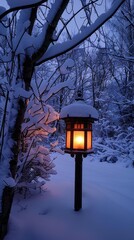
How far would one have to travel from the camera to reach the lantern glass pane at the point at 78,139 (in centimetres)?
268

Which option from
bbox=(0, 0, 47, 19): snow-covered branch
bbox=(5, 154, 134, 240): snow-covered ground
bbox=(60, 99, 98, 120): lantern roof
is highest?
bbox=(0, 0, 47, 19): snow-covered branch

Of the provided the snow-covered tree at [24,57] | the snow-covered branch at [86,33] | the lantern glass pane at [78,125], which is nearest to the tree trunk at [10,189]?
the snow-covered tree at [24,57]

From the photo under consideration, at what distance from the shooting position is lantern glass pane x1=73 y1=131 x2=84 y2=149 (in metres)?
2.68

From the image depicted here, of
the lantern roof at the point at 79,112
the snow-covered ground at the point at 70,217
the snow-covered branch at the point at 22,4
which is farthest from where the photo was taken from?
the lantern roof at the point at 79,112

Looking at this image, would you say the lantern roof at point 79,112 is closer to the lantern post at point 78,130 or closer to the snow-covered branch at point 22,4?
the lantern post at point 78,130

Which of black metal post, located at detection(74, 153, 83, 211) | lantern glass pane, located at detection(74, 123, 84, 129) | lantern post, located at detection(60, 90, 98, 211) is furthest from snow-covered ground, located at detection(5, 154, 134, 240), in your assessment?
lantern glass pane, located at detection(74, 123, 84, 129)

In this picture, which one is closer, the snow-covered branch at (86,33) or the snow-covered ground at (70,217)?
the snow-covered branch at (86,33)

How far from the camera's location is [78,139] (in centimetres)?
271

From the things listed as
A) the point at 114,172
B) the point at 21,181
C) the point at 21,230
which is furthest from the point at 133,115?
the point at 21,230

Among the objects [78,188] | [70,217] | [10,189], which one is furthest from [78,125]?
[10,189]

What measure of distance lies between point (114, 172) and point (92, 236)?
3.16 m

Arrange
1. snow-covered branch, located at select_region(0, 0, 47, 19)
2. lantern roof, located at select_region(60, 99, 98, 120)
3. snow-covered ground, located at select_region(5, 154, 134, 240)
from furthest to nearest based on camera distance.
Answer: lantern roof, located at select_region(60, 99, 98, 120), snow-covered ground, located at select_region(5, 154, 134, 240), snow-covered branch, located at select_region(0, 0, 47, 19)

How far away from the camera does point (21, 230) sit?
81.7 inches

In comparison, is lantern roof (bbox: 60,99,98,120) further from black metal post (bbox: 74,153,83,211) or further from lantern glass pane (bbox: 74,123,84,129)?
black metal post (bbox: 74,153,83,211)
